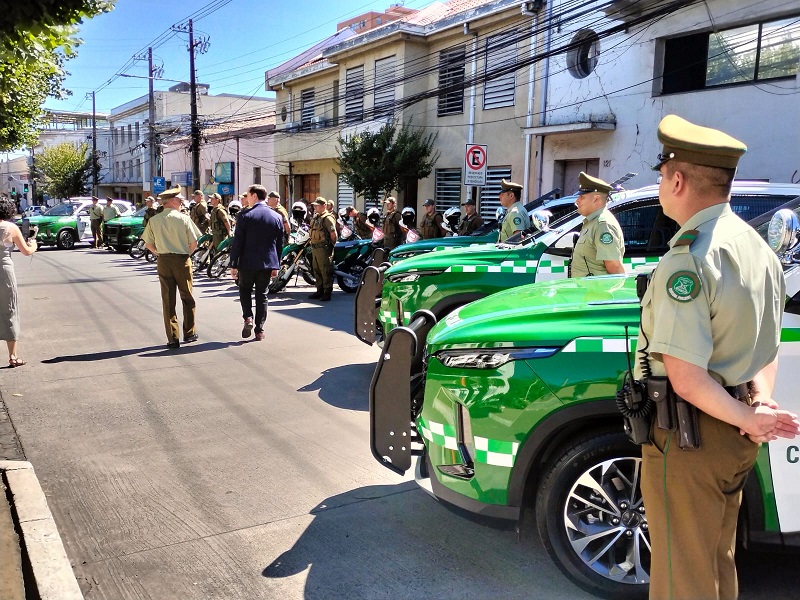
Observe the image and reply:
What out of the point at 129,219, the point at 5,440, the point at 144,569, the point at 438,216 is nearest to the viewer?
the point at 144,569

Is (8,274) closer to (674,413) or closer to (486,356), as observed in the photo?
(486,356)

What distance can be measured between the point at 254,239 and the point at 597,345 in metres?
6.40

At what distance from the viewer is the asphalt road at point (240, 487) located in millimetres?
3354

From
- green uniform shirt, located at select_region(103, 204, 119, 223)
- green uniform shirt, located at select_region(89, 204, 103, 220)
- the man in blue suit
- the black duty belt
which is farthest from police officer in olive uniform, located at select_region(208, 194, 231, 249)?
the black duty belt

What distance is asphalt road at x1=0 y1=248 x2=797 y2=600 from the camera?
3354mm

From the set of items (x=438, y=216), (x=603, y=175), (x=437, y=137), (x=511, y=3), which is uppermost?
(x=511, y=3)

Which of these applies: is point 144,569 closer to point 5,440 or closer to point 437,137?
point 5,440

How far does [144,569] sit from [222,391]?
3.21 metres

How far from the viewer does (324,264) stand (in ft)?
40.8

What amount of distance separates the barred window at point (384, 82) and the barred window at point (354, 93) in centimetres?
78

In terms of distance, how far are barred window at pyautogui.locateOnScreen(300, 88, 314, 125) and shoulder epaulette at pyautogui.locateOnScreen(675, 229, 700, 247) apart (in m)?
27.0

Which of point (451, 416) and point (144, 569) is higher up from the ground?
point (451, 416)

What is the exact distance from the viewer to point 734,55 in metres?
12.8

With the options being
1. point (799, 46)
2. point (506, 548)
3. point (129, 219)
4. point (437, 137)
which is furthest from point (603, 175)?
point (129, 219)
